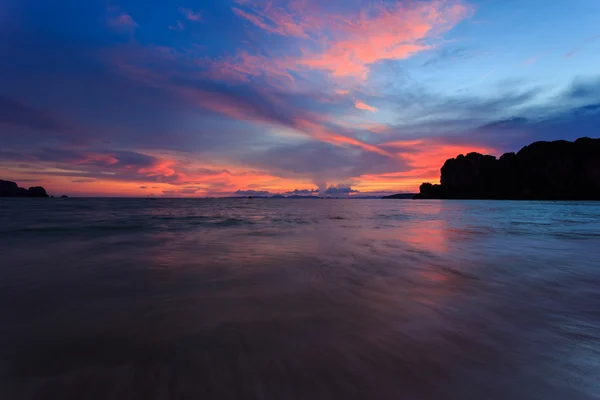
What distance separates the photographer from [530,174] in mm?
120125

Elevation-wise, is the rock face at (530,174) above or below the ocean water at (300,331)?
above

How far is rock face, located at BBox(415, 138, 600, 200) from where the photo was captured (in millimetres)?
106000

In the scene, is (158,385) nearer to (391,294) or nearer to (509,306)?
(391,294)

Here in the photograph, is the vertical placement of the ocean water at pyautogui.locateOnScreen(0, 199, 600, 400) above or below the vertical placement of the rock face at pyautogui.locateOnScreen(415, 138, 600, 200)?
below

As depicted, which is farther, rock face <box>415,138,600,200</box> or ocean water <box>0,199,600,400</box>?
rock face <box>415,138,600,200</box>

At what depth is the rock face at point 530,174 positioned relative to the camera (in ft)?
348

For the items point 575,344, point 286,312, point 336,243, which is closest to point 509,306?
point 575,344

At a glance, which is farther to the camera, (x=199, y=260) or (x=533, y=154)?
(x=533, y=154)

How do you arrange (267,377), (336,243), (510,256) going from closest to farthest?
(267,377) < (510,256) < (336,243)

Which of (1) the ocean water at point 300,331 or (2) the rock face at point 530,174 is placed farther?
(2) the rock face at point 530,174

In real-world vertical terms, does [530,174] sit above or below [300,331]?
above

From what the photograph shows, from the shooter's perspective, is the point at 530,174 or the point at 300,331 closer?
the point at 300,331

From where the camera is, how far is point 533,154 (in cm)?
12350

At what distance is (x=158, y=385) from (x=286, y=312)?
210cm
